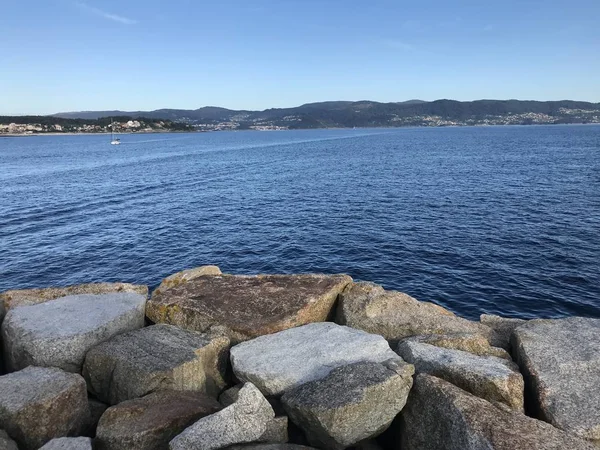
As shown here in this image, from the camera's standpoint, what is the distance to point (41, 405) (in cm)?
812

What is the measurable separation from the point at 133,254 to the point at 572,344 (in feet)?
101

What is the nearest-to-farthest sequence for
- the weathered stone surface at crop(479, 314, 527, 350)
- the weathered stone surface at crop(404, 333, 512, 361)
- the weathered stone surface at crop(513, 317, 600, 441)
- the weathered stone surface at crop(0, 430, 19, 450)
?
the weathered stone surface at crop(0, 430, 19, 450), the weathered stone surface at crop(513, 317, 600, 441), the weathered stone surface at crop(404, 333, 512, 361), the weathered stone surface at crop(479, 314, 527, 350)

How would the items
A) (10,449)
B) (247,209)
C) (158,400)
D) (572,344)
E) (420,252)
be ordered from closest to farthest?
(10,449)
(158,400)
(572,344)
(420,252)
(247,209)

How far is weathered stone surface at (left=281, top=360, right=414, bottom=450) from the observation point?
7.43 meters

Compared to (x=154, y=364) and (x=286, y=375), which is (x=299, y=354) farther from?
(x=154, y=364)

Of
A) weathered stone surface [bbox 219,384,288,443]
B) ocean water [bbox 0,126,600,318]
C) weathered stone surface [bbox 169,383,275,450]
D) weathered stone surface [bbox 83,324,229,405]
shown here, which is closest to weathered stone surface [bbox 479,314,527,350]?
weathered stone surface [bbox 219,384,288,443]

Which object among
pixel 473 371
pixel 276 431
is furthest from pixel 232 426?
pixel 473 371

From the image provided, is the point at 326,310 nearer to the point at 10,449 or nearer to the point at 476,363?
the point at 476,363

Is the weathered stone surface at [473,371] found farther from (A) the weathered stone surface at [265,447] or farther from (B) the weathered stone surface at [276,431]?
(A) the weathered stone surface at [265,447]

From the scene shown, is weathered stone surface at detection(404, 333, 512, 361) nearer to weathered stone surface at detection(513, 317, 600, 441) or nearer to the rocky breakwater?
the rocky breakwater

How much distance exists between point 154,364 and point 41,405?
84.9 inches

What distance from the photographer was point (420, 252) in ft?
104

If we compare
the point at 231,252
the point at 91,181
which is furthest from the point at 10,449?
the point at 91,181

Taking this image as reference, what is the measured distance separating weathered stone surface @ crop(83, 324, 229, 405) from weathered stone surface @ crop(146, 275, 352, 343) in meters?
0.84
